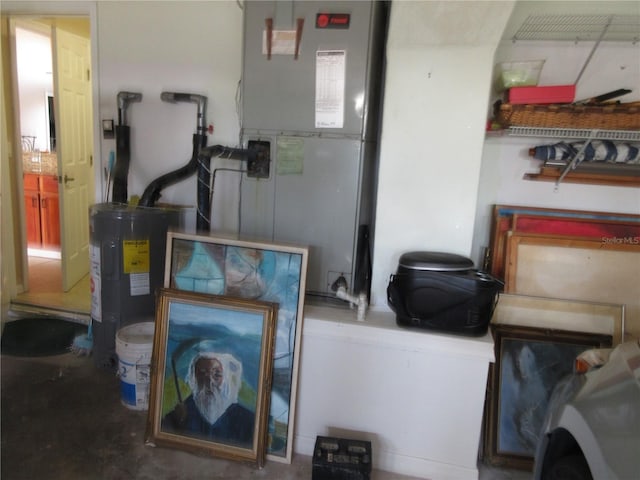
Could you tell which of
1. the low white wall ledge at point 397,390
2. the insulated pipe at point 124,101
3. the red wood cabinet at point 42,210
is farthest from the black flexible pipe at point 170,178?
the red wood cabinet at point 42,210

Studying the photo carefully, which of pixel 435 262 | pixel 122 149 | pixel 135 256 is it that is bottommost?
pixel 135 256

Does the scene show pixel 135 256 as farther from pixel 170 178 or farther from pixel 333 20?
pixel 333 20

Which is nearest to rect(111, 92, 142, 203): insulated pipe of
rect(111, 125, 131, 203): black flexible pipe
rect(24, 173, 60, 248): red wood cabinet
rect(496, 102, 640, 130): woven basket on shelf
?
rect(111, 125, 131, 203): black flexible pipe

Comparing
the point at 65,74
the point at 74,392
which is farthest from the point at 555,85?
the point at 65,74

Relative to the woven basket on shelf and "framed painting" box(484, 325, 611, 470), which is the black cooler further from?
the woven basket on shelf

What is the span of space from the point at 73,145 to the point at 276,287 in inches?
101

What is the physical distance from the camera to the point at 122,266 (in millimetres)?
2510

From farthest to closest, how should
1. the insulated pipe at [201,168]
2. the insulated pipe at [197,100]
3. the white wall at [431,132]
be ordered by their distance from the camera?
the insulated pipe at [197,100], the insulated pipe at [201,168], the white wall at [431,132]

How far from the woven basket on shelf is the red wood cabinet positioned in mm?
4167

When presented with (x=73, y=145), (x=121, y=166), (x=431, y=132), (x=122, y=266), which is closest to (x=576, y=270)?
(x=431, y=132)

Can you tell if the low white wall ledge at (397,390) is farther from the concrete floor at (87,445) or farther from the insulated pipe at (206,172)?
the insulated pipe at (206,172)

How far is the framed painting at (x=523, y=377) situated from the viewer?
209 cm

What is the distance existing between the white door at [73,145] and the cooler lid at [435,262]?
284 centimetres

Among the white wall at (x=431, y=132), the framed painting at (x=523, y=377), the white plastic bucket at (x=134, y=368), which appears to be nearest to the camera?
the white wall at (x=431, y=132)
